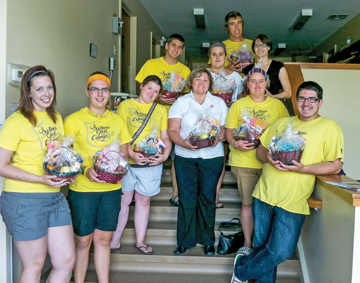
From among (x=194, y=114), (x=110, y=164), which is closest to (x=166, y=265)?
(x=110, y=164)

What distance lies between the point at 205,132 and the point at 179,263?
1171 mm

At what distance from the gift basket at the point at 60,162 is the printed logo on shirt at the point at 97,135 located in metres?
0.25

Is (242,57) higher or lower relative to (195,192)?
higher

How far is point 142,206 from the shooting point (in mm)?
2797

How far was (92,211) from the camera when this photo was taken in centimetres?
218

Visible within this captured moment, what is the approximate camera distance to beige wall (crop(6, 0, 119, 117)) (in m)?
2.34

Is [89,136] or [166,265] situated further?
[166,265]

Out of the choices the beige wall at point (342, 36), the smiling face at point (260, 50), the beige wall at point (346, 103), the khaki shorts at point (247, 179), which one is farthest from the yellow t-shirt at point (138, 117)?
the beige wall at point (342, 36)

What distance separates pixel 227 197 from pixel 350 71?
2.38m

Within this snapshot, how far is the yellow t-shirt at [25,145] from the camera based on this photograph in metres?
1.77

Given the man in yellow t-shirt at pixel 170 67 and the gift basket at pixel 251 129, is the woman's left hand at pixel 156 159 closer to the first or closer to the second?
the gift basket at pixel 251 129

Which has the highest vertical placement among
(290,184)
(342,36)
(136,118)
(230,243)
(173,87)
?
(342,36)

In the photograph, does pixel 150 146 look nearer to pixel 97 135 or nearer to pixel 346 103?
pixel 97 135

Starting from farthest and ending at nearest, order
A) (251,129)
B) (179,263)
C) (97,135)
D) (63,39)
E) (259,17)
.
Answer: (259,17) → (63,39) → (179,263) → (251,129) → (97,135)
